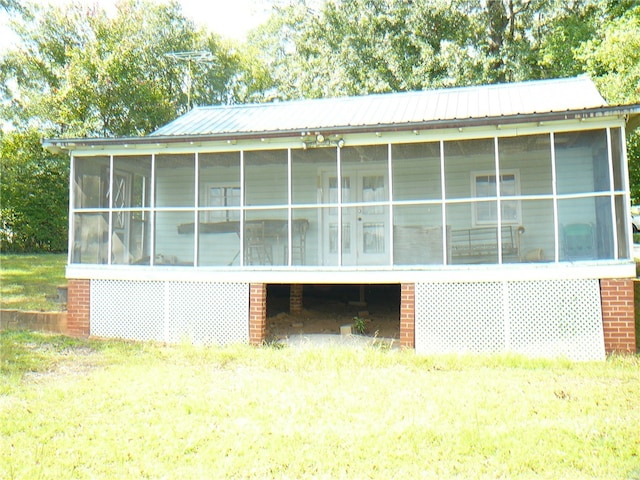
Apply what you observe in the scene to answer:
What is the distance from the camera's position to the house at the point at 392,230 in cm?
796

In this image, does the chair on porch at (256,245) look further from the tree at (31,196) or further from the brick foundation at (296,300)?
the tree at (31,196)

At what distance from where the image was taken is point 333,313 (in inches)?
464

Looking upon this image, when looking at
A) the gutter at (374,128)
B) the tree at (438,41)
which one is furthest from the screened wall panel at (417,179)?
the tree at (438,41)

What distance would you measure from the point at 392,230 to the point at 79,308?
5.66 meters

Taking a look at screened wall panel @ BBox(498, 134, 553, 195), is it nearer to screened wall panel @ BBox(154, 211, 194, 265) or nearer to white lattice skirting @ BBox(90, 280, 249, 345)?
white lattice skirting @ BBox(90, 280, 249, 345)

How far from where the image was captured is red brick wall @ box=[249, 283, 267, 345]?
29.6 feet

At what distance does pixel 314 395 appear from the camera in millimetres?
5992

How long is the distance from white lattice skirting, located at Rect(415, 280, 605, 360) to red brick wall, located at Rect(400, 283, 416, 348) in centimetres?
9

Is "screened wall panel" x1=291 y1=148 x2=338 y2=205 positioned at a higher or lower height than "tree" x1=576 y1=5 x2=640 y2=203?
lower

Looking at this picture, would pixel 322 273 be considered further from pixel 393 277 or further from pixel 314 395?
pixel 314 395

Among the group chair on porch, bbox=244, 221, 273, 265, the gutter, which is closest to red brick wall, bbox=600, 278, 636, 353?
the gutter

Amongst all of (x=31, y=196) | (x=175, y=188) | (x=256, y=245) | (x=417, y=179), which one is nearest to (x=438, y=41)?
(x=417, y=179)

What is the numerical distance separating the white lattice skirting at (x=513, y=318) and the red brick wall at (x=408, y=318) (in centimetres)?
9

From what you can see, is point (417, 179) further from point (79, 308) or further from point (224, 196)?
point (79, 308)
